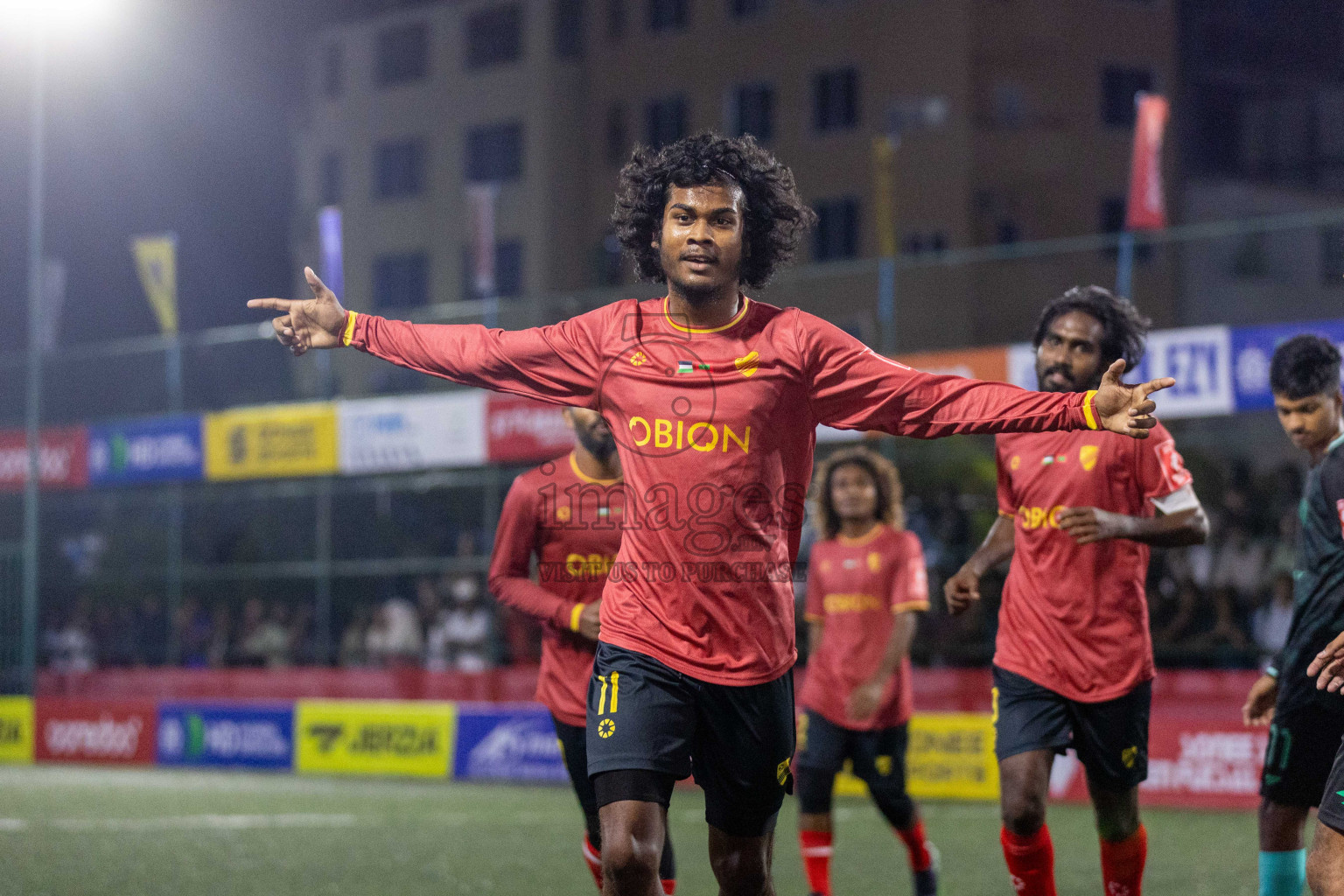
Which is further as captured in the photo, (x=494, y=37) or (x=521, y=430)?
(x=494, y=37)

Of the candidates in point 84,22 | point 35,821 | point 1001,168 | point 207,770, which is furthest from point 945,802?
point 1001,168

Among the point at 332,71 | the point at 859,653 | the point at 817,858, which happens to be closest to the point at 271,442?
the point at 859,653

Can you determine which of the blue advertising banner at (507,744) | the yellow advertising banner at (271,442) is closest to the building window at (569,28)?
the yellow advertising banner at (271,442)

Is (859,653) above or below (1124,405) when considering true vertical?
below

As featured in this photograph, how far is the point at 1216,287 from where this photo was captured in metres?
19.5

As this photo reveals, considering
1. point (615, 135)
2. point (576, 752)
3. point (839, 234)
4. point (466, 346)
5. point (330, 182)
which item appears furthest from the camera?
point (330, 182)

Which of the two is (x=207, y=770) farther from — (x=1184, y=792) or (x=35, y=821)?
(x=1184, y=792)

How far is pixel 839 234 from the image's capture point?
120 feet

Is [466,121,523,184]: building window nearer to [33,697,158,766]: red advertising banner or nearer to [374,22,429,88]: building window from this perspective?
[374,22,429,88]: building window

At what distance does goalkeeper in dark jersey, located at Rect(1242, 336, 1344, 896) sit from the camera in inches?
223

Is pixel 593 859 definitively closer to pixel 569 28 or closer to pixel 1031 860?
pixel 1031 860

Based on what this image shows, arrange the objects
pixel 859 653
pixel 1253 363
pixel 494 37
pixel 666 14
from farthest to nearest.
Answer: pixel 494 37 → pixel 666 14 → pixel 1253 363 → pixel 859 653

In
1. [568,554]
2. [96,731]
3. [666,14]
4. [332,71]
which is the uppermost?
[332,71]

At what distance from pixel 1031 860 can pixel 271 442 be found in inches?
590
